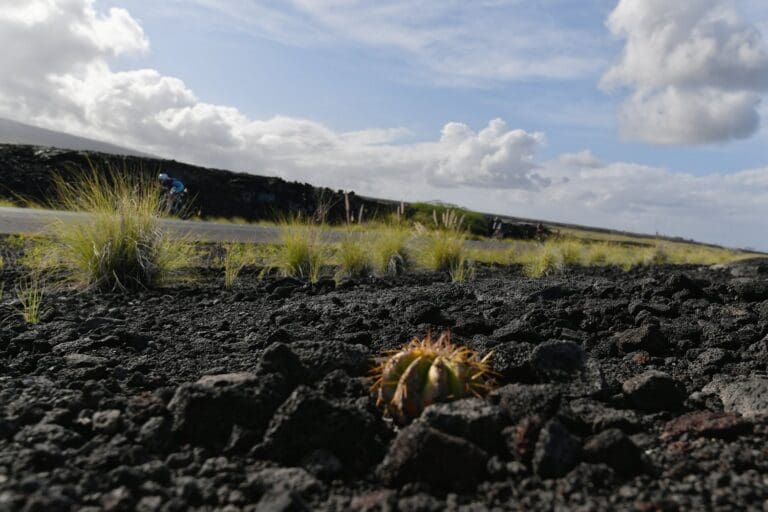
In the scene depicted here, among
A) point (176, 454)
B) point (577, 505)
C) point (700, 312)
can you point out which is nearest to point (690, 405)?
point (577, 505)

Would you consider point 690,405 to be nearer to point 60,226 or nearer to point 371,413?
point 371,413

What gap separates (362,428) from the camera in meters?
2.06

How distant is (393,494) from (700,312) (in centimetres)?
380

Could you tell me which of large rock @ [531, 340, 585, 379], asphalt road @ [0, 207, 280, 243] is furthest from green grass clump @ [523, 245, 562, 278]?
large rock @ [531, 340, 585, 379]

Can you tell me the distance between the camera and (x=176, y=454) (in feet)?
6.51

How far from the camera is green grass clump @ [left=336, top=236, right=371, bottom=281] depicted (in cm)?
845

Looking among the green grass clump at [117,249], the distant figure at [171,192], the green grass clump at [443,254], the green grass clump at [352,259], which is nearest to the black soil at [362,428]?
the green grass clump at [117,249]

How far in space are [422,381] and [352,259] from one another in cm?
619

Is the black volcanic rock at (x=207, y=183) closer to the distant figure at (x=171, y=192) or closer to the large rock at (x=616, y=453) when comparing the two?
the distant figure at (x=171, y=192)

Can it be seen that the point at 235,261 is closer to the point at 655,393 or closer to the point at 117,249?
the point at 117,249

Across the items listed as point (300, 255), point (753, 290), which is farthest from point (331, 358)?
point (300, 255)

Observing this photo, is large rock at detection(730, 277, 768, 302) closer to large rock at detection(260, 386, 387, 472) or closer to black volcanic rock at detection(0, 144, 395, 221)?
large rock at detection(260, 386, 387, 472)

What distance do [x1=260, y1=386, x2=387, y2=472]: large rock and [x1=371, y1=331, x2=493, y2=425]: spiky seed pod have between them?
206 mm

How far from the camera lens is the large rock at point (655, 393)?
2535 millimetres
